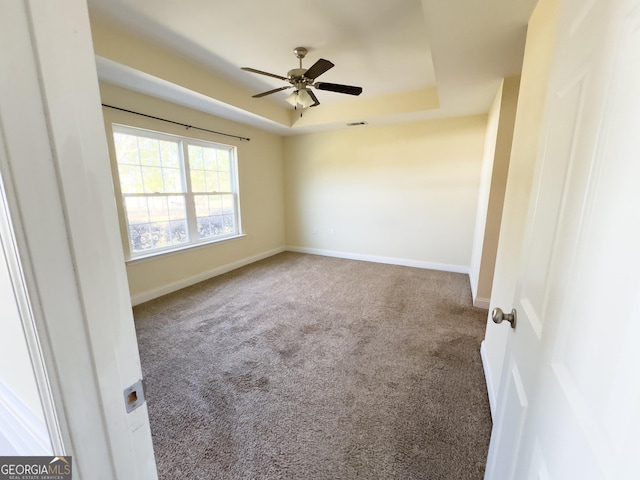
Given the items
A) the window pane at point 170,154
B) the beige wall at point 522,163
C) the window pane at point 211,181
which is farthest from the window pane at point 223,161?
the beige wall at point 522,163

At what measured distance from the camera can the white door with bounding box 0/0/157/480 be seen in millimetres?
395

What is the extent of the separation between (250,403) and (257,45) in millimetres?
2965

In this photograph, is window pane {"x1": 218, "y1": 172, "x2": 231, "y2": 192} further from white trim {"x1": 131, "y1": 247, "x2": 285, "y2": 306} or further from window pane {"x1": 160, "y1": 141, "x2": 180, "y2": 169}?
white trim {"x1": 131, "y1": 247, "x2": 285, "y2": 306}

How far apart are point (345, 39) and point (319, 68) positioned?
0.45 m

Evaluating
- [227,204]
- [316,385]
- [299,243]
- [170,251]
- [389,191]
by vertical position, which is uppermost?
[389,191]

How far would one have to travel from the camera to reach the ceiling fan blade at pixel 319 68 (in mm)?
2170

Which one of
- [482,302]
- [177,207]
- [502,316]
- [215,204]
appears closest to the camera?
[502,316]

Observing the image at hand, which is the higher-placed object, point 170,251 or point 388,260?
point 170,251

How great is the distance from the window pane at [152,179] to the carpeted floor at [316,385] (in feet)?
4.36

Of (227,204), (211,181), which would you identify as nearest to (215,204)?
(227,204)

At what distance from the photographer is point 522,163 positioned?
1.51 m

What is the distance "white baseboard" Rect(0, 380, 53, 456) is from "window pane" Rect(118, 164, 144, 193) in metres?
2.71

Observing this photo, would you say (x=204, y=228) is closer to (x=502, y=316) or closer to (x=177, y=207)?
(x=177, y=207)

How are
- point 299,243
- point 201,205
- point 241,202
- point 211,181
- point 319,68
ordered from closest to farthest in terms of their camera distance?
point 319,68 < point 201,205 < point 211,181 < point 241,202 < point 299,243
